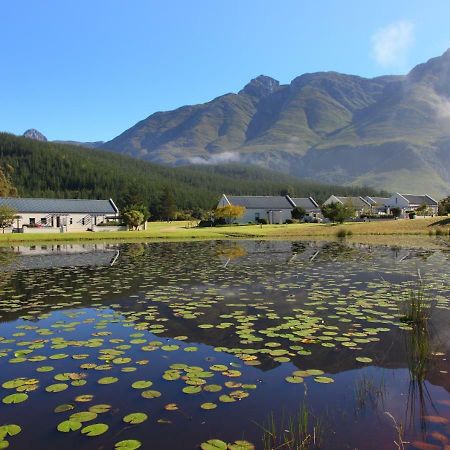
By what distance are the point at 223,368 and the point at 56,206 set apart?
3316 inches

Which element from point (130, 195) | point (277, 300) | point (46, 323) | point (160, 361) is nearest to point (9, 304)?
point (46, 323)

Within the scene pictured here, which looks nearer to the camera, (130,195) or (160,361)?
(160,361)

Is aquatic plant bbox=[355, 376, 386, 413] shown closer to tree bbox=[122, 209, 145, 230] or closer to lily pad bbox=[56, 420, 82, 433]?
lily pad bbox=[56, 420, 82, 433]

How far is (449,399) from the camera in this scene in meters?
7.30

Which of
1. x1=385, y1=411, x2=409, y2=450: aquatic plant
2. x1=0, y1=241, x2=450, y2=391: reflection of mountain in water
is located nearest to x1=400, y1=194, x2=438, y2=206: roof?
x1=0, y1=241, x2=450, y2=391: reflection of mountain in water

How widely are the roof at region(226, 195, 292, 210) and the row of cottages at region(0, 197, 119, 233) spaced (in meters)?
27.4

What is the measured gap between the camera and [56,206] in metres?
85.9

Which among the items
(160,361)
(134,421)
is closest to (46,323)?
(160,361)

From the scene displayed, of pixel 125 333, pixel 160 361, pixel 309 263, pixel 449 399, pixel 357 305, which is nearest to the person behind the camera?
pixel 449 399

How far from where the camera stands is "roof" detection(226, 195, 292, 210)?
101300 millimetres

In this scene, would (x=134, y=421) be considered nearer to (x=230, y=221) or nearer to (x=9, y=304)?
(x=9, y=304)

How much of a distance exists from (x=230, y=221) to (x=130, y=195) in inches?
1346

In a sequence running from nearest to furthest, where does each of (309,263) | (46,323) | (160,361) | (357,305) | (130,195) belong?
1. (160,361)
2. (46,323)
3. (357,305)
4. (309,263)
5. (130,195)

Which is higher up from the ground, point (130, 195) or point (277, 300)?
point (130, 195)
